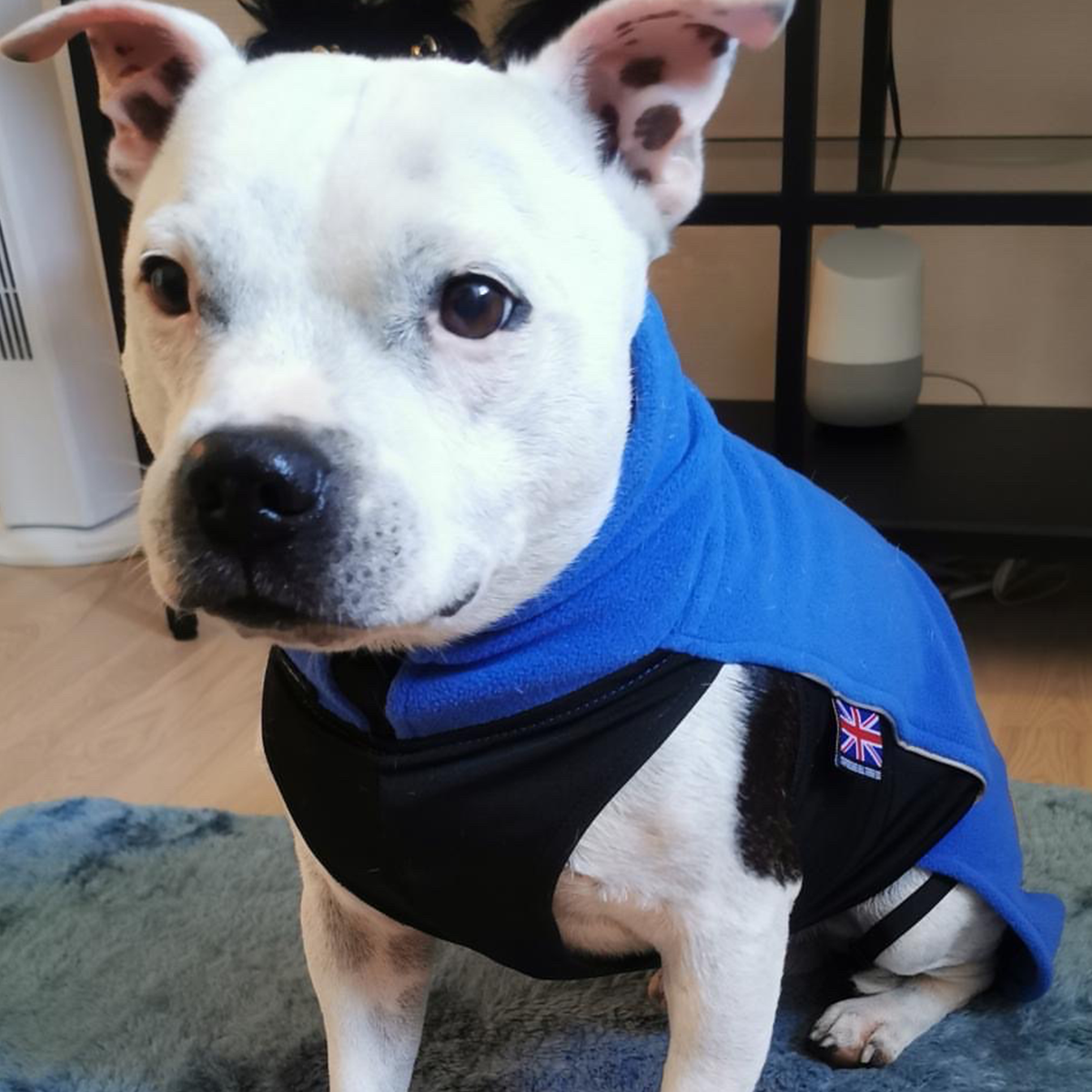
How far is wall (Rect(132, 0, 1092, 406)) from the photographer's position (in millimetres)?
2209

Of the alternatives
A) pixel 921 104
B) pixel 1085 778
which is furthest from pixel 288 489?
pixel 921 104

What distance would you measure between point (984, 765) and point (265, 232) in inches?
29.6

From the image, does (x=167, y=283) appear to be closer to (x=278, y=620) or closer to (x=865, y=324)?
(x=278, y=620)

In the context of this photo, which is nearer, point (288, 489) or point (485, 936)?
point (288, 489)

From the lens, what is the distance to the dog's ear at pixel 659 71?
835 mm

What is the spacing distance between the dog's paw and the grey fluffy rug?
0.01 m

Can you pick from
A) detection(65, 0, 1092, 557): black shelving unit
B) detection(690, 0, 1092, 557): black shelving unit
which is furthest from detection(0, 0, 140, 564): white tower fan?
detection(690, 0, 1092, 557): black shelving unit

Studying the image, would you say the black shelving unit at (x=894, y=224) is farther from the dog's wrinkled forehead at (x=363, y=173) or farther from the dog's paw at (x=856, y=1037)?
the dog's wrinkled forehead at (x=363, y=173)

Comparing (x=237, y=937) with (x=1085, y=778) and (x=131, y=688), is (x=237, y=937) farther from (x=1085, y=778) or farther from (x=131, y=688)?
(x=1085, y=778)

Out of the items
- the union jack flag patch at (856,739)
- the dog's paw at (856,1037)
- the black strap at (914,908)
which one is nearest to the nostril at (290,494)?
the union jack flag patch at (856,739)

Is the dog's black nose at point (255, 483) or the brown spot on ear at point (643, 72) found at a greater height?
the brown spot on ear at point (643, 72)

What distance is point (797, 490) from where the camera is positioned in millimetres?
1146

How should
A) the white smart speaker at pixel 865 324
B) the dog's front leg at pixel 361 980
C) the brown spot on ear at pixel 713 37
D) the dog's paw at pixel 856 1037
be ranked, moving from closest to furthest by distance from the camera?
the brown spot on ear at pixel 713 37
the dog's front leg at pixel 361 980
the dog's paw at pixel 856 1037
the white smart speaker at pixel 865 324

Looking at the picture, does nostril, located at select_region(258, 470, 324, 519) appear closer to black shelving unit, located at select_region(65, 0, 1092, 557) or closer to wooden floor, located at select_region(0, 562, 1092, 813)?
wooden floor, located at select_region(0, 562, 1092, 813)
